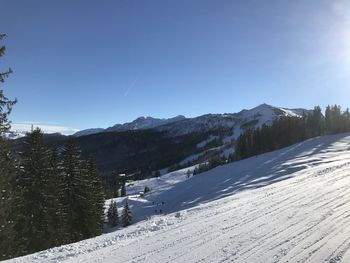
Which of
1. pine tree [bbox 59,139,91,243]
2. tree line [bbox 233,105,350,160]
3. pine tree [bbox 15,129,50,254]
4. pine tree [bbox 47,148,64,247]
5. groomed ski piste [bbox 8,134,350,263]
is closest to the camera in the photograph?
groomed ski piste [bbox 8,134,350,263]

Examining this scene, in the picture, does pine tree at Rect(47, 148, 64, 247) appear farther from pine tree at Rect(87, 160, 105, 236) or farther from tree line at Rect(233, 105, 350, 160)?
tree line at Rect(233, 105, 350, 160)

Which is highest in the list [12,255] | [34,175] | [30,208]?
[34,175]

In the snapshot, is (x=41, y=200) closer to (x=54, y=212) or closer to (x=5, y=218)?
(x=54, y=212)

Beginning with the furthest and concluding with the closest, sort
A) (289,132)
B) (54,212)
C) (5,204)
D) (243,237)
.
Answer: (289,132) < (54,212) < (5,204) < (243,237)

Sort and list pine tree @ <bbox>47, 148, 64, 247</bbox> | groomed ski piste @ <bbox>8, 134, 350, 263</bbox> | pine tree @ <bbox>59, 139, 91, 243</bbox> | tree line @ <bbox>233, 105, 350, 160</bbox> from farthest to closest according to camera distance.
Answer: tree line @ <bbox>233, 105, 350, 160</bbox> → pine tree @ <bbox>59, 139, 91, 243</bbox> → pine tree @ <bbox>47, 148, 64, 247</bbox> → groomed ski piste @ <bbox>8, 134, 350, 263</bbox>

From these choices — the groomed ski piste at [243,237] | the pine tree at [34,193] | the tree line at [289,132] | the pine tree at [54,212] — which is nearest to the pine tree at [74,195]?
the pine tree at [54,212]

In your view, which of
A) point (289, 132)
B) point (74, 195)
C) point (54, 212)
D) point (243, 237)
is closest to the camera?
point (243, 237)

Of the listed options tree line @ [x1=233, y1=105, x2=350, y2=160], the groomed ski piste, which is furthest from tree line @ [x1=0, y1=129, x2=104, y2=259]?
tree line @ [x1=233, y1=105, x2=350, y2=160]

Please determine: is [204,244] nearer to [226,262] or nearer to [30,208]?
[226,262]

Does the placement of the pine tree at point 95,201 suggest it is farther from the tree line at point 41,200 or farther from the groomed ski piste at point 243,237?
the groomed ski piste at point 243,237


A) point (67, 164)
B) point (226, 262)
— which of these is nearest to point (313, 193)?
point (226, 262)

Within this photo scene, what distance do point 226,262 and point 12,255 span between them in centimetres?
1352

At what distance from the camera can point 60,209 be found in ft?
85.2

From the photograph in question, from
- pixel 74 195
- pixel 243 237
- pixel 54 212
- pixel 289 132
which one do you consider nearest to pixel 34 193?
pixel 54 212
